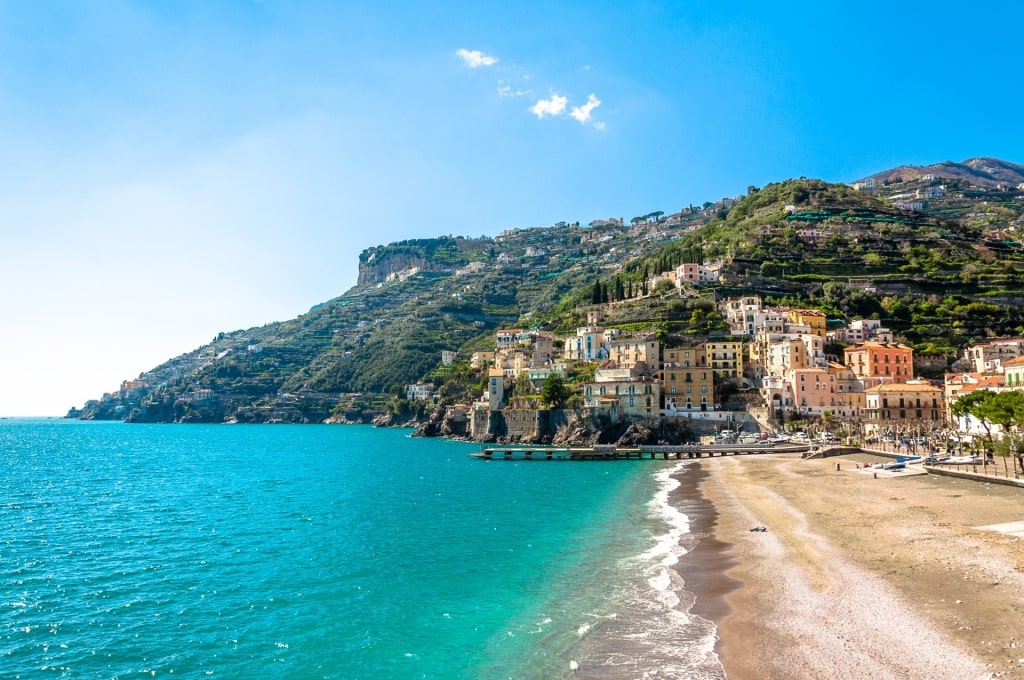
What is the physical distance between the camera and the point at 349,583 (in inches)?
971

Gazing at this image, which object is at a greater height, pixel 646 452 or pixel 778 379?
pixel 778 379

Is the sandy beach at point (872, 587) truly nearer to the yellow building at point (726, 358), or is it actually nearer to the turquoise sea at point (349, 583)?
the turquoise sea at point (349, 583)

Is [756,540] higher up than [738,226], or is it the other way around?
[738,226]

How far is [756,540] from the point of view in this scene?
29.4 meters

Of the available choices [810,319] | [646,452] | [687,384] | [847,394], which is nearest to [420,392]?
[687,384]

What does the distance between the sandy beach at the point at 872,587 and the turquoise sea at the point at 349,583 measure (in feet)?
5.87

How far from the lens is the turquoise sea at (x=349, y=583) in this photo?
17250 mm

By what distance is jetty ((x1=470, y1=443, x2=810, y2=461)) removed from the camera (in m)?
73.4

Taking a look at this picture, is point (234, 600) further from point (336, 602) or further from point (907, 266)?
point (907, 266)

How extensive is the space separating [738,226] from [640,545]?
137 metres

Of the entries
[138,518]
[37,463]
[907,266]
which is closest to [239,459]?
[37,463]

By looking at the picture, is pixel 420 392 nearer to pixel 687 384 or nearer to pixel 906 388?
pixel 687 384

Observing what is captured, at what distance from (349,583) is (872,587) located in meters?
17.4

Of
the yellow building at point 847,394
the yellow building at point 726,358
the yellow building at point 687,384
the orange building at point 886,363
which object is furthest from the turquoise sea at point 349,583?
the orange building at point 886,363
